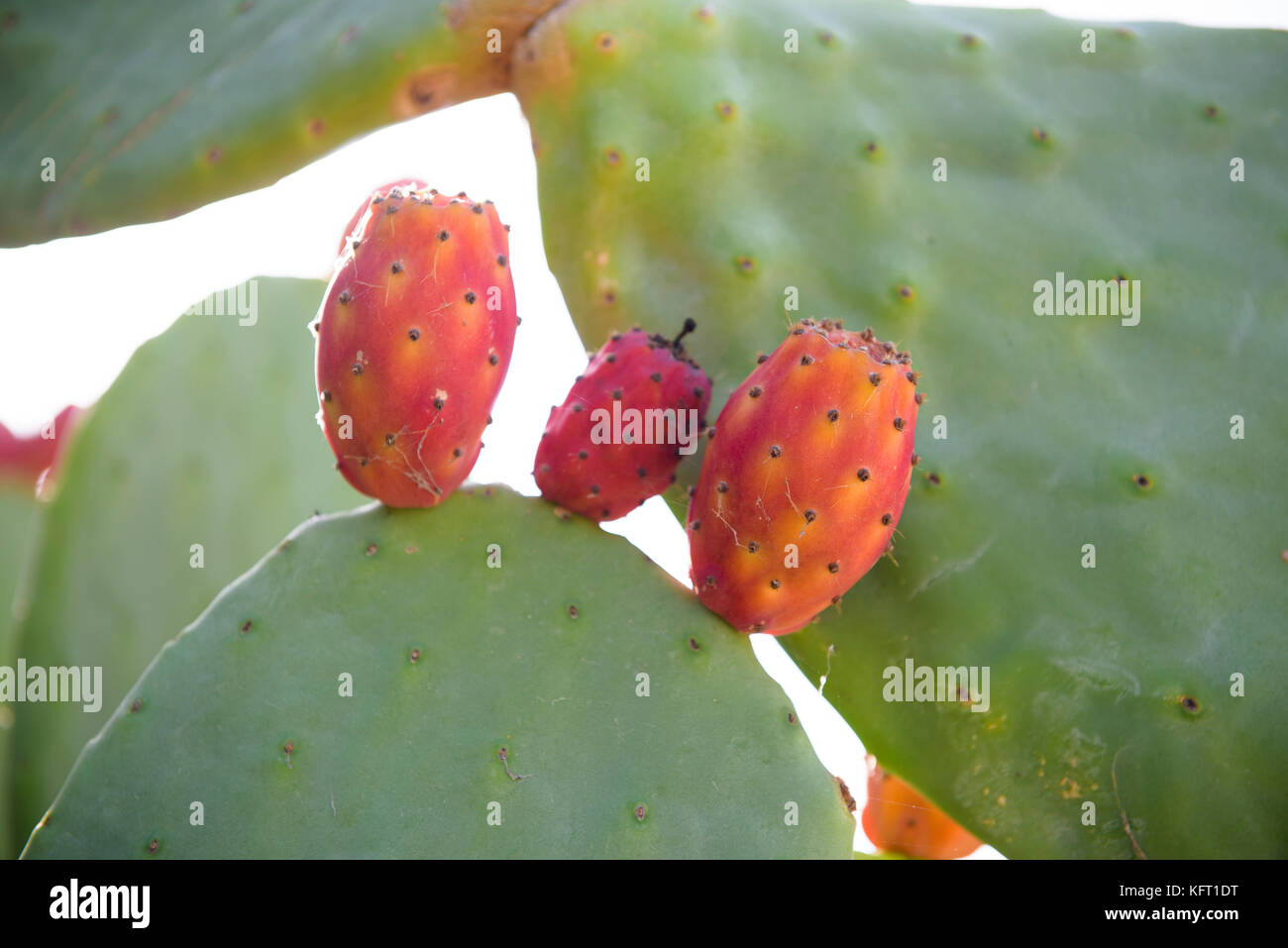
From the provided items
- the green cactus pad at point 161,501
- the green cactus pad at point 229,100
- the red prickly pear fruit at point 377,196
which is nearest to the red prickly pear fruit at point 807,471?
the red prickly pear fruit at point 377,196

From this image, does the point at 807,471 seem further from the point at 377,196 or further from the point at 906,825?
the point at 906,825

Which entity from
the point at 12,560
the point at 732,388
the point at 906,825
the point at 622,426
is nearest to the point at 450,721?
the point at 622,426

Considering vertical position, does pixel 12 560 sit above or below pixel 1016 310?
below

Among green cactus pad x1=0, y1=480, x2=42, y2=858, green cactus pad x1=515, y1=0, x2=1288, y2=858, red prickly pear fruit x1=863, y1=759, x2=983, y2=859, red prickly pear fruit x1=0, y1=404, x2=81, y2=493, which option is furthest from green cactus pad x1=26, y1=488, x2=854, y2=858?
red prickly pear fruit x1=0, y1=404, x2=81, y2=493

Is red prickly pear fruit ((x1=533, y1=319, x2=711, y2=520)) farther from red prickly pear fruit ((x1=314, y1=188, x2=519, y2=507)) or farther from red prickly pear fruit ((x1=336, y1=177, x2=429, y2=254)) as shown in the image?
red prickly pear fruit ((x1=336, y1=177, x2=429, y2=254))

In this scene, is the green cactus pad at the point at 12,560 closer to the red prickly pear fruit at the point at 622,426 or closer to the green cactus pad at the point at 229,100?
the green cactus pad at the point at 229,100

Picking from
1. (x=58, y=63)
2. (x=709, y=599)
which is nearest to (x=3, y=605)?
(x=58, y=63)
